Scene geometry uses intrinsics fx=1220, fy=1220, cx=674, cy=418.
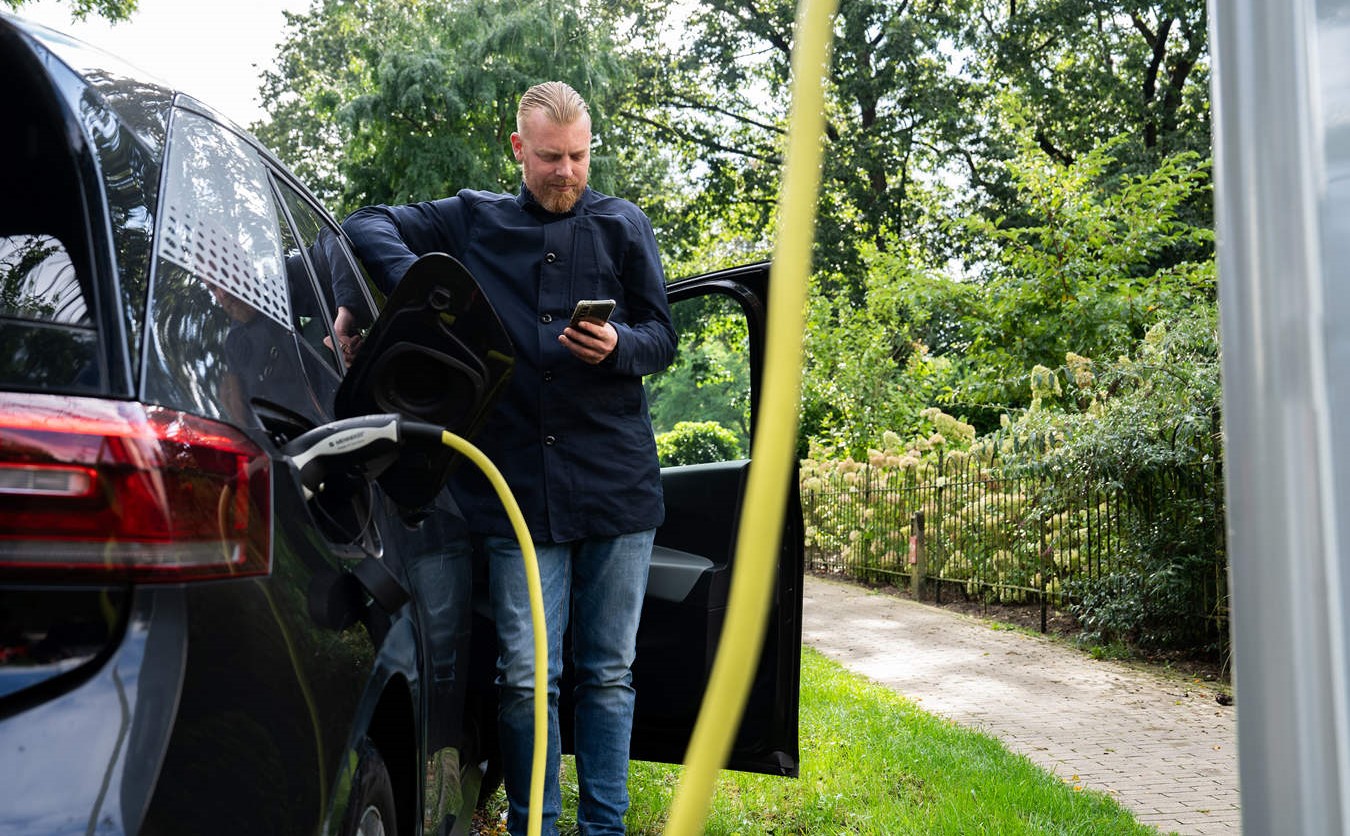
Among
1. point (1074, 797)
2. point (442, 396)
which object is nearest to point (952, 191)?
point (1074, 797)

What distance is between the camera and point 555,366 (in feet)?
10.3

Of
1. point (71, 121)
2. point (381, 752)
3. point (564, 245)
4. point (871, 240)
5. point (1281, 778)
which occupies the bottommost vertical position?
point (381, 752)

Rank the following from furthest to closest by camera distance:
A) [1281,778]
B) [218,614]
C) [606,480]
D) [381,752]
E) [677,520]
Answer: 1. [677,520]
2. [606,480]
3. [381,752]
4. [218,614]
5. [1281,778]

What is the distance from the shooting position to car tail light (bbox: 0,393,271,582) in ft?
3.96

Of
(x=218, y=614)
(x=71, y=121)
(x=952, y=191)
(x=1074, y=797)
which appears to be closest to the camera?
(x=218, y=614)

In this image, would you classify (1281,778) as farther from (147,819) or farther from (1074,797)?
(1074,797)

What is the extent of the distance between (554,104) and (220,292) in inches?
68.0

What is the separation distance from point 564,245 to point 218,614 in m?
2.05

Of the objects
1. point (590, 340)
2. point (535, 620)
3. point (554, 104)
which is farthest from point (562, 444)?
point (535, 620)

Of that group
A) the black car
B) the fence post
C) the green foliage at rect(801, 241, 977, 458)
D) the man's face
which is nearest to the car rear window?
the black car

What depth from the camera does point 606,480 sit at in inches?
124

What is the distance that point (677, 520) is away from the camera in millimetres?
3715

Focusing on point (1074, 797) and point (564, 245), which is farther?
point (1074, 797)

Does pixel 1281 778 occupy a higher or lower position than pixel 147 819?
higher
